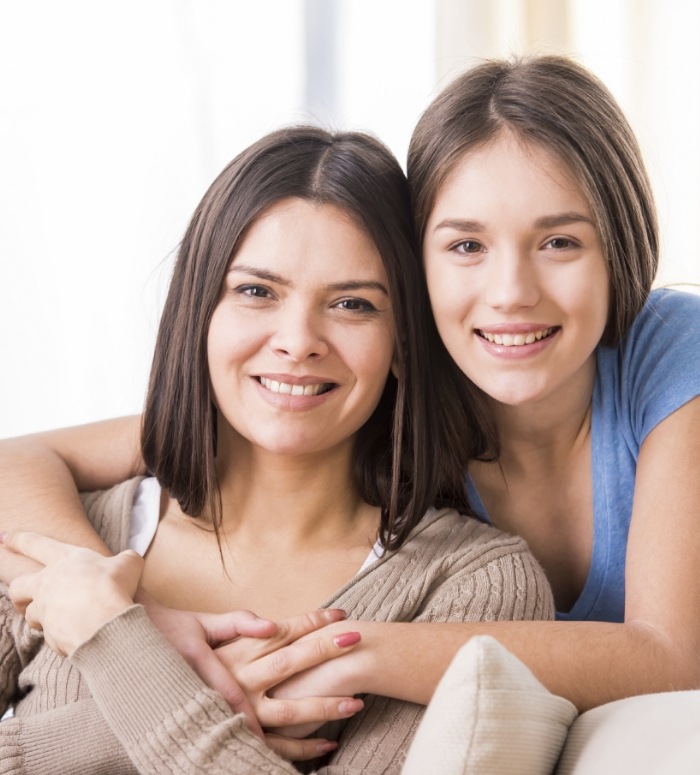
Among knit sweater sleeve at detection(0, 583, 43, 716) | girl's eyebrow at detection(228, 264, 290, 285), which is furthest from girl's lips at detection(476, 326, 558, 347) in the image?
knit sweater sleeve at detection(0, 583, 43, 716)

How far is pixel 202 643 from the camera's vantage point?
1477 mm

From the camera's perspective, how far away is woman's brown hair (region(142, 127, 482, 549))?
5.29 feet

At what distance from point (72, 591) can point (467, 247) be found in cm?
73

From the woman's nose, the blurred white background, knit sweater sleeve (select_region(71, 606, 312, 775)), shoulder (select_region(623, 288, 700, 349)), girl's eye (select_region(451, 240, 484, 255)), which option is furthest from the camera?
the blurred white background

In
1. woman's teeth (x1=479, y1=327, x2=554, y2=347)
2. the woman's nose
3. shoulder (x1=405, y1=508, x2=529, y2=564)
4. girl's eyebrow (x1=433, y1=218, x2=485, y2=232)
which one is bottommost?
shoulder (x1=405, y1=508, x2=529, y2=564)

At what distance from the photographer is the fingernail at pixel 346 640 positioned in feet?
4.60

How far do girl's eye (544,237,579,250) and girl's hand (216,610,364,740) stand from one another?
2.02ft

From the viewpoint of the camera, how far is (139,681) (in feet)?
4.44

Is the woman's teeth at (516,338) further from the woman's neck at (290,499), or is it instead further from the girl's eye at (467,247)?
the woman's neck at (290,499)

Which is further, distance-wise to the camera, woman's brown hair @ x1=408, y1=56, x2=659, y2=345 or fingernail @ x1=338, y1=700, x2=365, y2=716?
woman's brown hair @ x1=408, y1=56, x2=659, y2=345

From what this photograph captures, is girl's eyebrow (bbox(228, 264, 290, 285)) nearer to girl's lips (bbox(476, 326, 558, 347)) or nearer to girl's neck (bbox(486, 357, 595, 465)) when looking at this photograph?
girl's lips (bbox(476, 326, 558, 347))

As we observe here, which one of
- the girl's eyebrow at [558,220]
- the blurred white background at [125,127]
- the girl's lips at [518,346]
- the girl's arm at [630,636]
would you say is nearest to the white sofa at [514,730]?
the girl's arm at [630,636]

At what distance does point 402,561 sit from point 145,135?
4.51ft

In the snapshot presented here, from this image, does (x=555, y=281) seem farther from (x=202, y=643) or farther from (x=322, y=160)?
(x=202, y=643)
